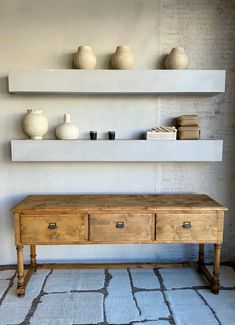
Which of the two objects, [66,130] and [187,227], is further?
[66,130]

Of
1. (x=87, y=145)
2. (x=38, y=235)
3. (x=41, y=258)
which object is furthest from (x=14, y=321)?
(x=87, y=145)

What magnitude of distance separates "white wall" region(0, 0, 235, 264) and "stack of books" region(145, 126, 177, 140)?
17 cm

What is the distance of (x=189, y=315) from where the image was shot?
6.49 feet

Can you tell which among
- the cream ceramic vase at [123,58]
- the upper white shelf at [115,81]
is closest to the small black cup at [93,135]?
the upper white shelf at [115,81]

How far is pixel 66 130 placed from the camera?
8.04ft

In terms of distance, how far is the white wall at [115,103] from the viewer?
2.50 m

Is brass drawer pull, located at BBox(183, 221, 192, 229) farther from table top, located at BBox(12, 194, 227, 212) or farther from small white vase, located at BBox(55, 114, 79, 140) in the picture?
small white vase, located at BBox(55, 114, 79, 140)

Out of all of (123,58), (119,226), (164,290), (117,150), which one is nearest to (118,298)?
(164,290)

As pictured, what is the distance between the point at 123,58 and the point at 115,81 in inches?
8.5

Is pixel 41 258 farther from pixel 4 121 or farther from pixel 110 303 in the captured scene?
pixel 4 121

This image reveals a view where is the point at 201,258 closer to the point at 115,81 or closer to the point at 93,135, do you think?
the point at 93,135

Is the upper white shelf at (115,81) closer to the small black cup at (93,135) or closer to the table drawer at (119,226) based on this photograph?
the small black cup at (93,135)

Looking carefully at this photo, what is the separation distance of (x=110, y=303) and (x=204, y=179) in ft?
4.61

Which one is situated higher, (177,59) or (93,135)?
(177,59)
